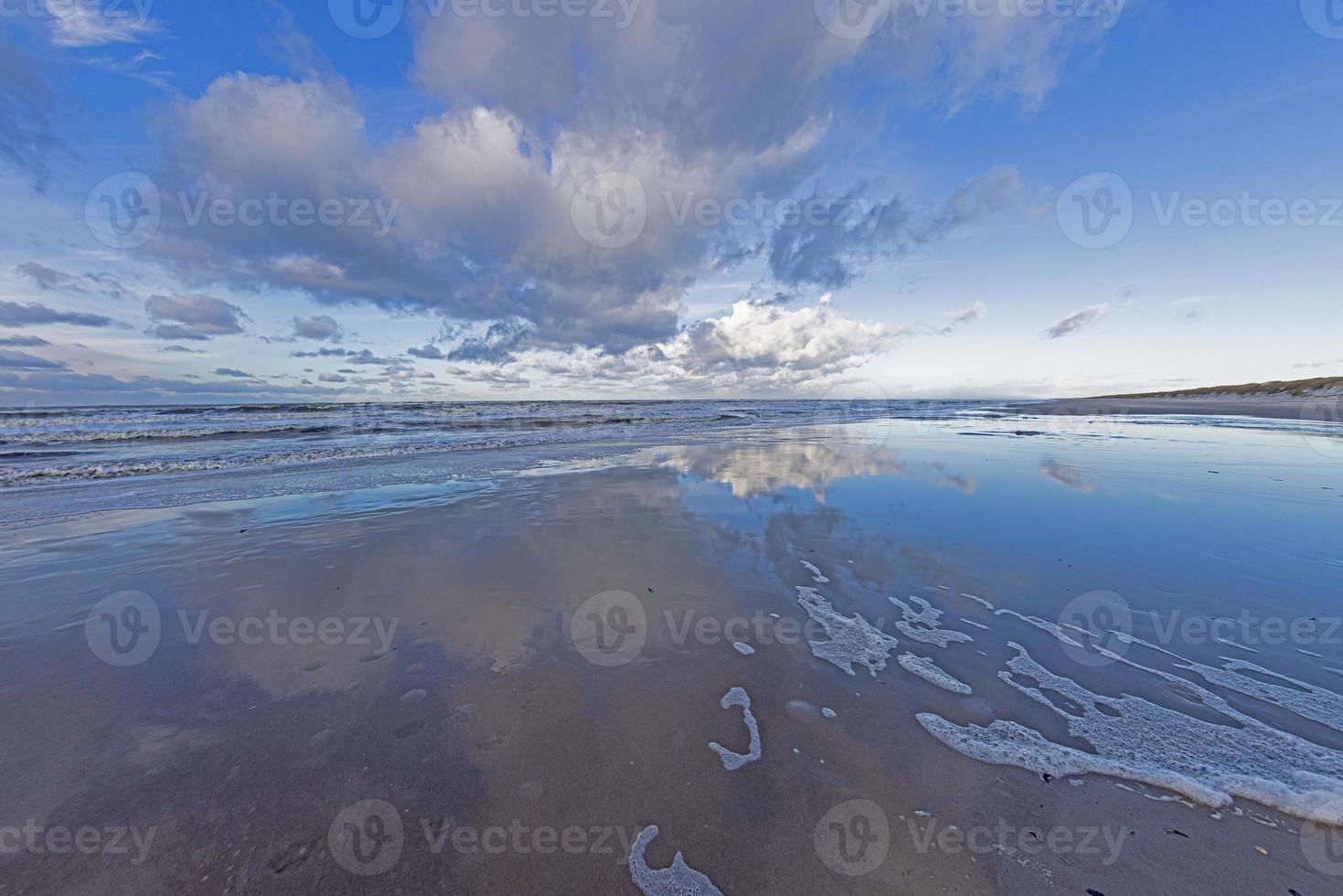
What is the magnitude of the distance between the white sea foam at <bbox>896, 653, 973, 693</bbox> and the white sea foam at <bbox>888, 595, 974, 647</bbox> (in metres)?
0.33

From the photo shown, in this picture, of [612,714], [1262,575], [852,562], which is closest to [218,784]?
[612,714]

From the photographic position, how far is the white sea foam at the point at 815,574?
529 cm

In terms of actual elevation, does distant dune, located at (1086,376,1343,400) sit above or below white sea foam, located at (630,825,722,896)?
above

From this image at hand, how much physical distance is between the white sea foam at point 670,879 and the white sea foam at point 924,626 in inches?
110

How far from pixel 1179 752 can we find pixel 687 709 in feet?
9.41

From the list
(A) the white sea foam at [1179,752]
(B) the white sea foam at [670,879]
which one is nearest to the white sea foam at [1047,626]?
(A) the white sea foam at [1179,752]

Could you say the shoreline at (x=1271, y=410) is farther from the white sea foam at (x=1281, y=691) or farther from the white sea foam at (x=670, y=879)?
the white sea foam at (x=670, y=879)

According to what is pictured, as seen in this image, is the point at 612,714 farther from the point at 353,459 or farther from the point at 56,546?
the point at 353,459

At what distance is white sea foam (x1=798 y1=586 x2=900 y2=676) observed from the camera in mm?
3756

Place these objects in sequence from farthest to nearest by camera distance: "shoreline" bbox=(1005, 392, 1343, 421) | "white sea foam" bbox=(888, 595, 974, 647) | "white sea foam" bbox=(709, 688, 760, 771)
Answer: "shoreline" bbox=(1005, 392, 1343, 421) < "white sea foam" bbox=(888, 595, 974, 647) < "white sea foam" bbox=(709, 688, 760, 771)

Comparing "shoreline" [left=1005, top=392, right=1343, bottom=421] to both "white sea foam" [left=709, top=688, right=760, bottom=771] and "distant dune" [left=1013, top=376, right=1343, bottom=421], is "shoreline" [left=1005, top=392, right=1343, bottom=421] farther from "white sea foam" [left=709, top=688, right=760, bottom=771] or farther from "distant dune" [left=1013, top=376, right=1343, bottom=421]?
"white sea foam" [left=709, top=688, right=760, bottom=771]

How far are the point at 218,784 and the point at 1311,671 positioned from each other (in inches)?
283

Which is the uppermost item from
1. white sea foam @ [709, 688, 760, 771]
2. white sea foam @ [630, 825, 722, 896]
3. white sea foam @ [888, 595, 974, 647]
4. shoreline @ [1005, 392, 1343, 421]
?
shoreline @ [1005, 392, 1343, 421]

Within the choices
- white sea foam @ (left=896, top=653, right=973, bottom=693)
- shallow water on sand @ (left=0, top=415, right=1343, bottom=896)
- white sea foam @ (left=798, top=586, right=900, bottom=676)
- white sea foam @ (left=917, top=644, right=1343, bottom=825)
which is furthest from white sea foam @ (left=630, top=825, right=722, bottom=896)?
white sea foam @ (left=896, top=653, right=973, bottom=693)
